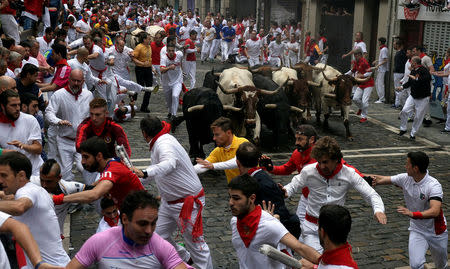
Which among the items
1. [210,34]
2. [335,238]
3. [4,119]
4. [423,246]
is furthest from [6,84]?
[210,34]

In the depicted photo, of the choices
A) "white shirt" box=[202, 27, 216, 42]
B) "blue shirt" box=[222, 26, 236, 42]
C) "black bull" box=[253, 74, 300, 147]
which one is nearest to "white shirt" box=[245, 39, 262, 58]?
"blue shirt" box=[222, 26, 236, 42]

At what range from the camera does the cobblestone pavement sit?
7.81 m

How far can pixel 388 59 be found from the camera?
20.1 meters

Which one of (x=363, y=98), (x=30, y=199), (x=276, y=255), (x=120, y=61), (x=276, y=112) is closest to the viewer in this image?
(x=276, y=255)

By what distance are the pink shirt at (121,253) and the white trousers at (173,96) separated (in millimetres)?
11506

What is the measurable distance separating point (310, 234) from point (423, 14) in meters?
14.3

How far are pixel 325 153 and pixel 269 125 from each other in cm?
776

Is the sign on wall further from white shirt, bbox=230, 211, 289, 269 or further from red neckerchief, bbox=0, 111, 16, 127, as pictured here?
white shirt, bbox=230, 211, 289, 269

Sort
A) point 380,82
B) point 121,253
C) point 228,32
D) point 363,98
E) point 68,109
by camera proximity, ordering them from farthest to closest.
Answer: point 228,32
point 380,82
point 363,98
point 68,109
point 121,253

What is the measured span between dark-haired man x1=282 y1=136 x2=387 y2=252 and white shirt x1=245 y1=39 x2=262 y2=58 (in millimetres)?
19739

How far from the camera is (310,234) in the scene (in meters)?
6.54

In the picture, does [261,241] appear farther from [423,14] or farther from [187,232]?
[423,14]

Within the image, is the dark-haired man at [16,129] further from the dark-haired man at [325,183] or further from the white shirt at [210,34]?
the white shirt at [210,34]

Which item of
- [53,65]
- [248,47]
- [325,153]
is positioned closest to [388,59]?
[248,47]
